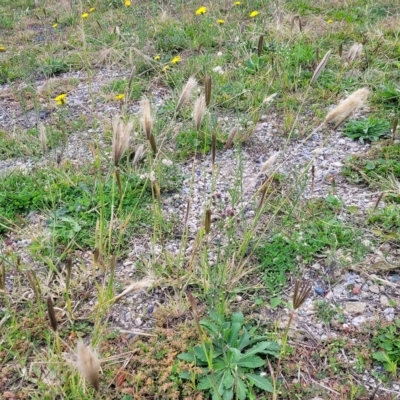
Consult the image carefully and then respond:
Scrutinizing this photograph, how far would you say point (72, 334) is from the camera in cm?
197

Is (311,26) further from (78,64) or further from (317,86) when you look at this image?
(78,64)

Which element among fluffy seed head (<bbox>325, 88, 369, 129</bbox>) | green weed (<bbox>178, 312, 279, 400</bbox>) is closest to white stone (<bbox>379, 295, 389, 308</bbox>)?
green weed (<bbox>178, 312, 279, 400</bbox>)

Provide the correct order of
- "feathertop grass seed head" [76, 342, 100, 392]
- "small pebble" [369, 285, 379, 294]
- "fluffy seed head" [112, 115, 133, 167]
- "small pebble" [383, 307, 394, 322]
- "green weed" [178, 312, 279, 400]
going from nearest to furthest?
"feathertop grass seed head" [76, 342, 100, 392] → "fluffy seed head" [112, 115, 133, 167] → "green weed" [178, 312, 279, 400] → "small pebble" [383, 307, 394, 322] → "small pebble" [369, 285, 379, 294]

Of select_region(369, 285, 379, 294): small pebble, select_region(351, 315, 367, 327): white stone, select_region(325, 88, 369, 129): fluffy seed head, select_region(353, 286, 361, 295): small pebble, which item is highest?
select_region(325, 88, 369, 129): fluffy seed head

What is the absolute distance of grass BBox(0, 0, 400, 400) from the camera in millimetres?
1790

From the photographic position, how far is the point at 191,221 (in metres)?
2.60

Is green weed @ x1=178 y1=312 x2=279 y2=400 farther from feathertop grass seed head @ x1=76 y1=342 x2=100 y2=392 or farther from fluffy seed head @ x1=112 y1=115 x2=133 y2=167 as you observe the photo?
fluffy seed head @ x1=112 y1=115 x2=133 y2=167

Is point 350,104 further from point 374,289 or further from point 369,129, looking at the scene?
point 369,129

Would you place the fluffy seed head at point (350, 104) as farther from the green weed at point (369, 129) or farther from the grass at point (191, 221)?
the green weed at point (369, 129)

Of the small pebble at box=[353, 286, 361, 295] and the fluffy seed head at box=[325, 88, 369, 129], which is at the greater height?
the fluffy seed head at box=[325, 88, 369, 129]

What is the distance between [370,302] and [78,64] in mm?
3991

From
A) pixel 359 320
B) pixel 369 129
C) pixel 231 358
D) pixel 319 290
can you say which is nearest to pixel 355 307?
pixel 359 320

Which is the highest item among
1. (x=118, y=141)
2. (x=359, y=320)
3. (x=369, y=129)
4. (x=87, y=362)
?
(x=118, y=141)

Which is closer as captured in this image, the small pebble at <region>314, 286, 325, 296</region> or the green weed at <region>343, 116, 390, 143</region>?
the small pebble at <region>314, 286, 325, 296</region>
